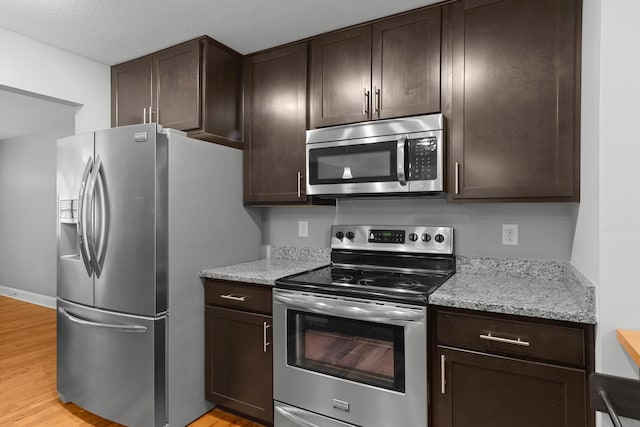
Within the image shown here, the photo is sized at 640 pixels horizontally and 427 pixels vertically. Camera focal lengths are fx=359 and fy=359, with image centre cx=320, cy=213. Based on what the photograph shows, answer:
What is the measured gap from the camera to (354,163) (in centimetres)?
208

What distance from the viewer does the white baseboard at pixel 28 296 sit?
4773 mm

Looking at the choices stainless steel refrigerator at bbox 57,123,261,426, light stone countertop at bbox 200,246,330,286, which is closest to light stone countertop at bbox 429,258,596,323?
light stone countertop at bbox 200,246,330,286

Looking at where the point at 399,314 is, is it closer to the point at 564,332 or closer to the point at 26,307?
the point at 564,332

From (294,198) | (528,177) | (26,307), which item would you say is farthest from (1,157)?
(528,177)

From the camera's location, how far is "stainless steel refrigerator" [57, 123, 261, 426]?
198 cm

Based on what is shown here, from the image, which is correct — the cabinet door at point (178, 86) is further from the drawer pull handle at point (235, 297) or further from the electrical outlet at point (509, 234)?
the electrical outlet at point (509, 234)

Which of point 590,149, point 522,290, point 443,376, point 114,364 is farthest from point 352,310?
point 114,364

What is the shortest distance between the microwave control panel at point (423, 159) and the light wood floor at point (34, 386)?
1.72m

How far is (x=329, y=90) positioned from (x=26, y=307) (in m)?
5.15

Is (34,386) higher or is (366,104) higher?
(366,104)

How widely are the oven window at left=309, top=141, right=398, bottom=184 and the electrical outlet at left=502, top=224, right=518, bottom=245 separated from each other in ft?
2.27

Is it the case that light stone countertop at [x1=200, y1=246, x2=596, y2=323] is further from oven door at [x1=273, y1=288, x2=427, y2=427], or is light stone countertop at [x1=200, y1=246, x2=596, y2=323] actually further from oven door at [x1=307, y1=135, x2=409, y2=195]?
oven door at [x1=307, y1=135, x2=409, y2=195]

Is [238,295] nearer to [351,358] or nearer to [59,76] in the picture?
[351,358]

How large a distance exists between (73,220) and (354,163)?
5.91 ft
